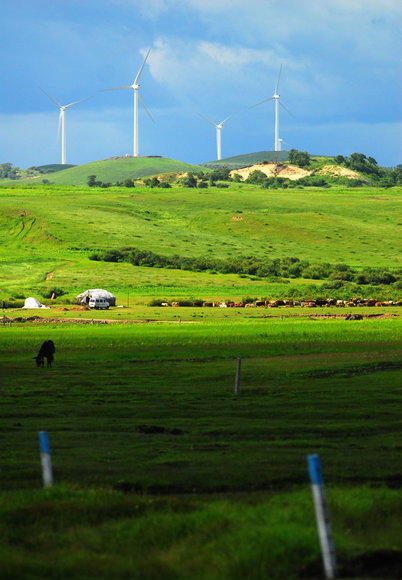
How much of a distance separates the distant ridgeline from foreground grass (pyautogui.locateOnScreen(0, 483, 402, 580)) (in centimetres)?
14776

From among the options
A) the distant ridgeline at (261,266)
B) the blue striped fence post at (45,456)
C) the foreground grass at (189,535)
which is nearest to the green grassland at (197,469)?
the foreground grass at (189,535)

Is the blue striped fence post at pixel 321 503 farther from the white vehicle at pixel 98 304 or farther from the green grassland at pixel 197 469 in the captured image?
the white vehicle at pixel 98 304

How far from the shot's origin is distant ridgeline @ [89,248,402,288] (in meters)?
167

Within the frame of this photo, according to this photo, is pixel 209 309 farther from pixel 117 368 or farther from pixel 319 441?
pixel 319 441

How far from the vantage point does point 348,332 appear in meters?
77.8

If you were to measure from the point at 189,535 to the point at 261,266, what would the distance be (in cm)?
16417

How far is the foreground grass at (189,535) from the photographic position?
1379cm

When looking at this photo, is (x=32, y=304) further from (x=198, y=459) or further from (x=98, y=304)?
(x=198, y=459)

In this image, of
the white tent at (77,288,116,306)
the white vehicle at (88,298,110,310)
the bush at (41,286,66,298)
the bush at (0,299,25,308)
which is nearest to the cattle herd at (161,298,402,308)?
the white tent at (77,288,116,306)

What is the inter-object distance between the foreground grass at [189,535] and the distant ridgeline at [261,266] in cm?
14776

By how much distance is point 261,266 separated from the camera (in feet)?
589

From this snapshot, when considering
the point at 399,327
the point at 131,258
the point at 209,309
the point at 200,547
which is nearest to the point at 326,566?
the point at 200,547

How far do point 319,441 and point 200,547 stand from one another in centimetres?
1208

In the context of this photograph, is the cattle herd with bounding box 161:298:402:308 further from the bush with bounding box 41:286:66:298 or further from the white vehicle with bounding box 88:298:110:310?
the bush with bounding box 41:286:66:298
